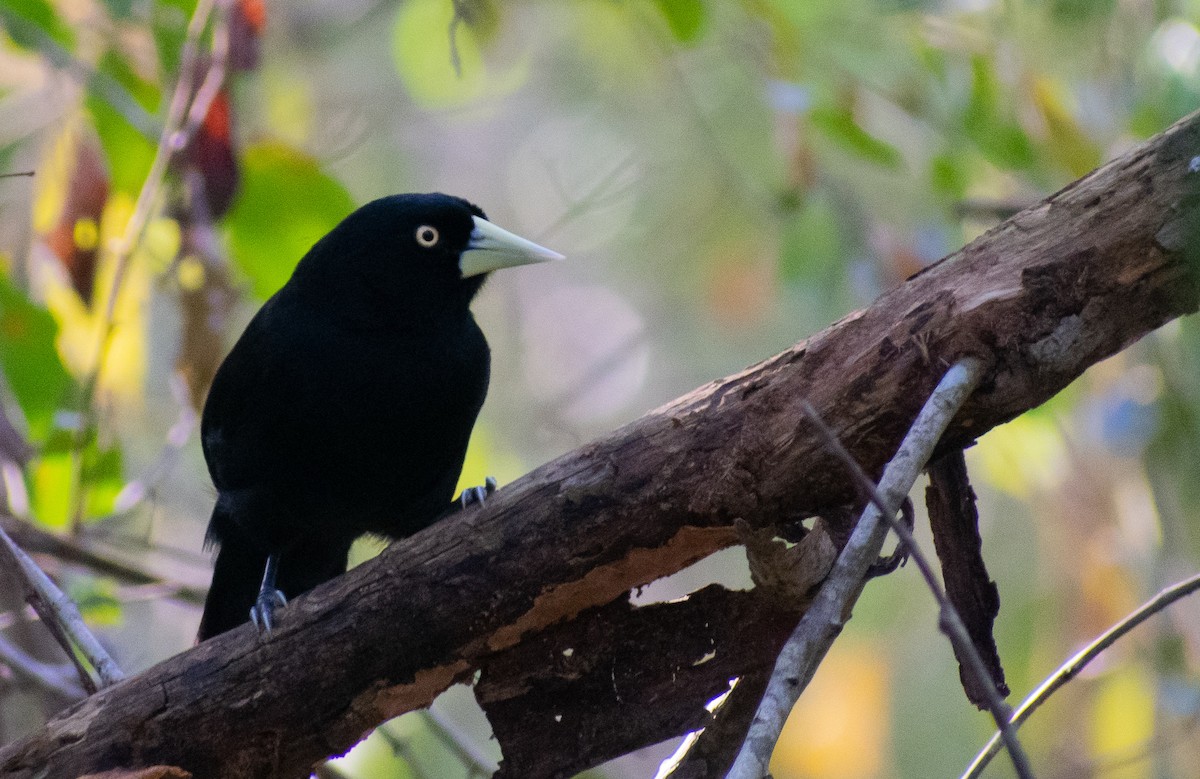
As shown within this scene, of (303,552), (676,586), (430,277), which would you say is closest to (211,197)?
(430,277)

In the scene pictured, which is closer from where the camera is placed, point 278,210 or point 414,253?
point 414,253

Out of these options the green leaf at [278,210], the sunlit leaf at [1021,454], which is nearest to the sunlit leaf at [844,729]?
the sunlit leaf at [1021,454]

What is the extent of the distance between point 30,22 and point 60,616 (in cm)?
169

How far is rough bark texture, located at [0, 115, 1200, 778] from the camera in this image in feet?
6.84

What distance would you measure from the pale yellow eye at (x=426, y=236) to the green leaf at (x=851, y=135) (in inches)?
42.6

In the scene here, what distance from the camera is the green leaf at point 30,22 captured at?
3.18 metres

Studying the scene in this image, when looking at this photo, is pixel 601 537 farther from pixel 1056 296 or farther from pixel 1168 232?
pixel 1168 232

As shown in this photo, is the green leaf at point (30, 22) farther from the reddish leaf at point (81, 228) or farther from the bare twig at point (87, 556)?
the bare twig at point (87, 556)

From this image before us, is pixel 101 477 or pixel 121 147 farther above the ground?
pixel 121 147

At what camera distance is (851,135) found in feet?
10.3

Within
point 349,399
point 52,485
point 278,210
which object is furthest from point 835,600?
point 52,485

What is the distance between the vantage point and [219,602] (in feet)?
11.0

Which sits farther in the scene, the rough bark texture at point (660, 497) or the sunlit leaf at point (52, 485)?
the sunlit leaf at point (52, 485)

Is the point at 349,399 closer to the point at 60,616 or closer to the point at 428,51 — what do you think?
the point at 60,616
